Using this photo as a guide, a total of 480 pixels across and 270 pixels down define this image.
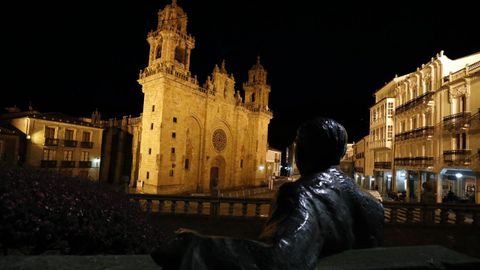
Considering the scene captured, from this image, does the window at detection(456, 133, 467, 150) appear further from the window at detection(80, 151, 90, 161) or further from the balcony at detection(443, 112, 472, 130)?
the window at detection(80, 151, 90, 161)

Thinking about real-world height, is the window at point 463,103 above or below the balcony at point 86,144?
above

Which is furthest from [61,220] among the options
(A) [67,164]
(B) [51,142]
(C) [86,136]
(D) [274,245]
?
(C) [86,136]

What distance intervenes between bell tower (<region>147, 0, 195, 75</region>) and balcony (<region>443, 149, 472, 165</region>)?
1004 inches

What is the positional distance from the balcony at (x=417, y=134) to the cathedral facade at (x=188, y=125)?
19336mm

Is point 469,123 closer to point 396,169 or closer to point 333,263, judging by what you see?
point 396,169

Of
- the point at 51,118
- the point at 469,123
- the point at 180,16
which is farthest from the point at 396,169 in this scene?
the point at 51,118

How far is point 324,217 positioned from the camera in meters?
2.00

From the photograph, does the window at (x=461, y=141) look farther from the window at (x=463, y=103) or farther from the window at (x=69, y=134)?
the window at (x=69, y=134)

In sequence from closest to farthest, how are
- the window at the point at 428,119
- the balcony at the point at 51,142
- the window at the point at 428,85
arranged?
the window at the point at 428,119, the window at the point at 428,85, the balcony at the point at 51,142

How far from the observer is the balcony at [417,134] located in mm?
22953

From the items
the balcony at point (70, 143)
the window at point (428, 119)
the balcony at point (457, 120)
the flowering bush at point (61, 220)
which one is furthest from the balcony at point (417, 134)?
the balcony at point (70, 143)

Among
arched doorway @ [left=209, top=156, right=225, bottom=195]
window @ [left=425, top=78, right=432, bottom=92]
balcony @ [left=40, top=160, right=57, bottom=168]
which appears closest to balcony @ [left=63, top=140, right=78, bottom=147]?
balcony @ [left=40, top=160, right=57, bottom=168]

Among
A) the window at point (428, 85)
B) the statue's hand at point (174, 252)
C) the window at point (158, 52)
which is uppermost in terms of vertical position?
the window at point (158, 52)

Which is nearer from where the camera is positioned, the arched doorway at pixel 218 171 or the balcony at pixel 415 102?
the balcony at pixel 415 102
